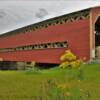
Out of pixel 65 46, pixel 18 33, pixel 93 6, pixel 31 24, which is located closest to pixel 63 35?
pixel 65 46

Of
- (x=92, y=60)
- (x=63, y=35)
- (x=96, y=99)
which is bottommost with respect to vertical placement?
(x=96, y=99)

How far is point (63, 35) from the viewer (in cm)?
3784

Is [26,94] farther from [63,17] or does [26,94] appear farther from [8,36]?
[8,36]

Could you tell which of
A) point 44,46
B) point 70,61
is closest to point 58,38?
point 44,46

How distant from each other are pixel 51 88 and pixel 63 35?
30987 mm

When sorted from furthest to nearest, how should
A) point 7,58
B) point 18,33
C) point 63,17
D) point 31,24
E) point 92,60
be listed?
point 7,58 < point 18,33 < point 31,24 < point 63,17 < point 92,60

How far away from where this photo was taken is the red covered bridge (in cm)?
3474

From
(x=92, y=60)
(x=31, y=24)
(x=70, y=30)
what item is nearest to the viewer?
(x=92, y=60)

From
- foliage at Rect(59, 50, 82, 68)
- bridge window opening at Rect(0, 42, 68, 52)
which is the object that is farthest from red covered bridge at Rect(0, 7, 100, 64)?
foliage at Rect(59, 50, 82, 68)

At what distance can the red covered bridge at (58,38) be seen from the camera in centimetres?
3474

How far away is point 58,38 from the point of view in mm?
39000

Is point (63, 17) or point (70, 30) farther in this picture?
point (63, 17)

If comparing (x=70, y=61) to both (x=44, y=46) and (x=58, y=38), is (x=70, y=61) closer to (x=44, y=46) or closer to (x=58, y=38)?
(x=58, y=38)

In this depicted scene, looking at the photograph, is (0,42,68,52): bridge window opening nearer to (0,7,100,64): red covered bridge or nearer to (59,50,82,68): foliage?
(0,7,100,64): red covered bridge
